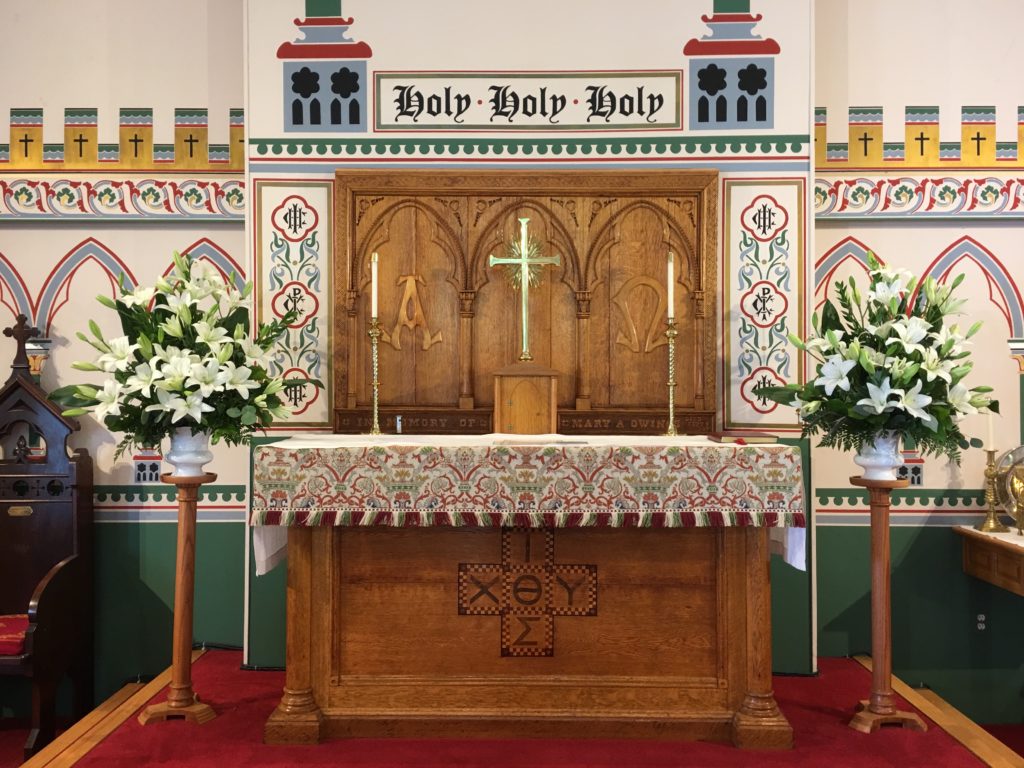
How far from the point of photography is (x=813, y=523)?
501 cm

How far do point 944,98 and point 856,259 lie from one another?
1.07 metres

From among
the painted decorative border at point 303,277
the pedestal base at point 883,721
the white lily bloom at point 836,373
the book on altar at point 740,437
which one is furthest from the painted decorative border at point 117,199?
the pedestal base at point 883,721

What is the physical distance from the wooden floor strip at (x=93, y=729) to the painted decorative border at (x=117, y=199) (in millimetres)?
2658

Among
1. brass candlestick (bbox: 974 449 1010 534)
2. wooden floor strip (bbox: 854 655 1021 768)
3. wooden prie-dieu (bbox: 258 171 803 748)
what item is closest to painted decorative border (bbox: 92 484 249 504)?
wooden prie-dieu (bbox: 258 171 803 748)

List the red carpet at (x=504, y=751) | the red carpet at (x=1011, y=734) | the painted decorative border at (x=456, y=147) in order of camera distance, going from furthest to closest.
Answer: the painted decorative border at (x=456, y=147) → the red carpet at (x=1011, y=734) → the red carpet at (x=504, y=751)

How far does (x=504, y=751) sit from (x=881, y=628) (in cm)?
173

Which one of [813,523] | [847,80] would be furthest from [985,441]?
[847,80]

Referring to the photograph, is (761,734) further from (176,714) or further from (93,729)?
(93,729)

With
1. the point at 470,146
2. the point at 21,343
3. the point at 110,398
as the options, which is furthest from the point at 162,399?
the point at 470,146

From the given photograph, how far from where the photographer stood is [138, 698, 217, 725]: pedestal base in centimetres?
405

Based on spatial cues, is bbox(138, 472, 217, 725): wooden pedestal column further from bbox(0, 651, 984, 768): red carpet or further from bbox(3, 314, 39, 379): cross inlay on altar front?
bbox(3, 314, 39, 379): cross inlay on altar front

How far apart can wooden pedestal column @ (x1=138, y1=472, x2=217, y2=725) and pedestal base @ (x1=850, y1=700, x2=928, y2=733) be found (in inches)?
113

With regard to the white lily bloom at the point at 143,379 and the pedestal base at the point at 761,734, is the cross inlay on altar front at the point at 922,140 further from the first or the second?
the white lily bloom at the point at 143,379

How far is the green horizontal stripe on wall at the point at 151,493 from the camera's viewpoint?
5.46 m
